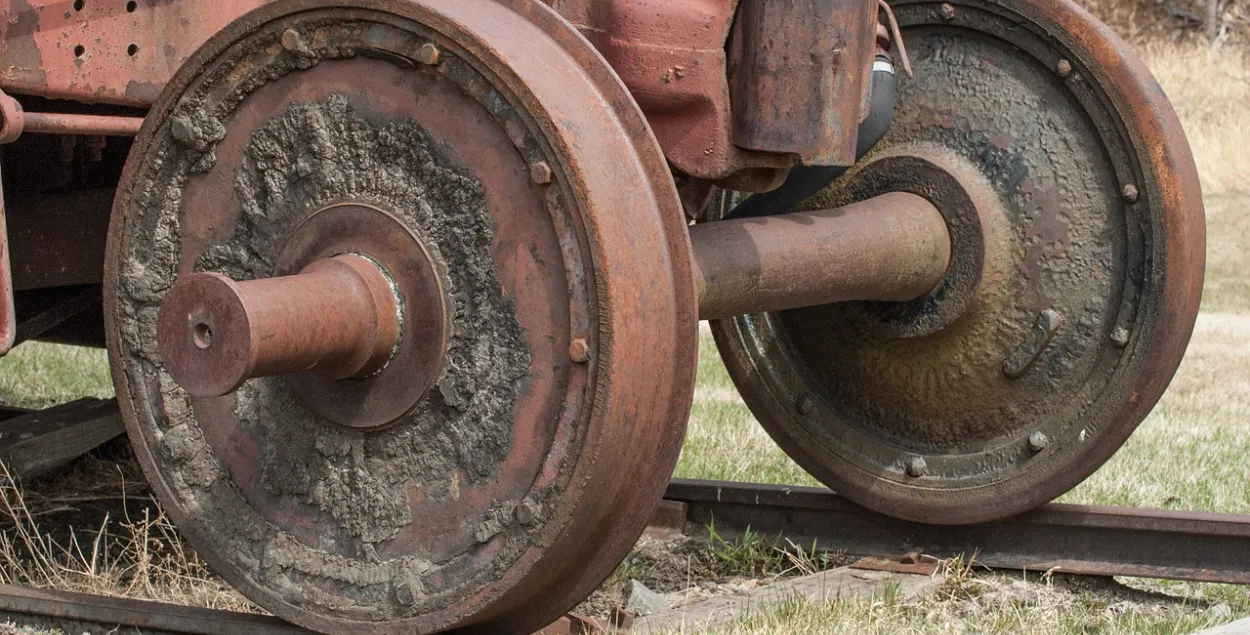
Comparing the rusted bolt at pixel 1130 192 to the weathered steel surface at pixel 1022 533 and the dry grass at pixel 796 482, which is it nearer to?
the weathered steel surface at pixel 1022 533

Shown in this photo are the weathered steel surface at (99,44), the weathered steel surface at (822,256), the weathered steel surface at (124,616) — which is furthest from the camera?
the weathered steel surface at (822,256)

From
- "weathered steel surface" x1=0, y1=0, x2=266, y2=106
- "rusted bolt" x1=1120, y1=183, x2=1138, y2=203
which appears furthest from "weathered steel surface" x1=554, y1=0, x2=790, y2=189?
"rusted bolt" x1=1120, y1=183, x2=1138, y2=203

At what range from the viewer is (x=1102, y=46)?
11.4 ft

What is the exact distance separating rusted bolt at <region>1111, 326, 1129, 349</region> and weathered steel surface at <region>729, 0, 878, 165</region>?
3.47 feet

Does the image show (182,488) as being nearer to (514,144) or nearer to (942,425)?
(514,144)

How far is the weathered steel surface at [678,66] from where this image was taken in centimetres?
274

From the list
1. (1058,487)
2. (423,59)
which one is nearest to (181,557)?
(423,59)

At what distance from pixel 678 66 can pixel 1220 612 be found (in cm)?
177

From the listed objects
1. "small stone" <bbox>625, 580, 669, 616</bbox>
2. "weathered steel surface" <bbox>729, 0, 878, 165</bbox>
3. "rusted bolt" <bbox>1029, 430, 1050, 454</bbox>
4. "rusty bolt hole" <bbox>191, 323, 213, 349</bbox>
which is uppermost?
"weathered steel surface" <bbox>729, 0, 878, 165</bbox>

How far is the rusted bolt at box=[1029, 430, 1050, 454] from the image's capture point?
3.58 metres

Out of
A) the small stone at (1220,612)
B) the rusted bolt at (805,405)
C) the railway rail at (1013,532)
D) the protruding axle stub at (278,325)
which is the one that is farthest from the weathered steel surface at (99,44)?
the small stone at (1220,612)

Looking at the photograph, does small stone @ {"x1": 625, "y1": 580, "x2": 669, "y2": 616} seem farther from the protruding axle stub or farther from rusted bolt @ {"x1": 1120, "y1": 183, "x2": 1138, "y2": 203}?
rusted bolt @ {"x1": 1120, "y1": 183, "x2": 1138, "y2": 203}

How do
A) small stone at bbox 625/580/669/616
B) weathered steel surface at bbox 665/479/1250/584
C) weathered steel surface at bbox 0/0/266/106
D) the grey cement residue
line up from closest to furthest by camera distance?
1. the grey cement residue
2. weathered steel surface at bbox 0/0/266/106
3. small stone at bbox 625/580/669/616
4. weathered steel surface at bbox 665/479/1250/584

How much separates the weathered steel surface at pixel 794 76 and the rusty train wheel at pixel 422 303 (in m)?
0.53
